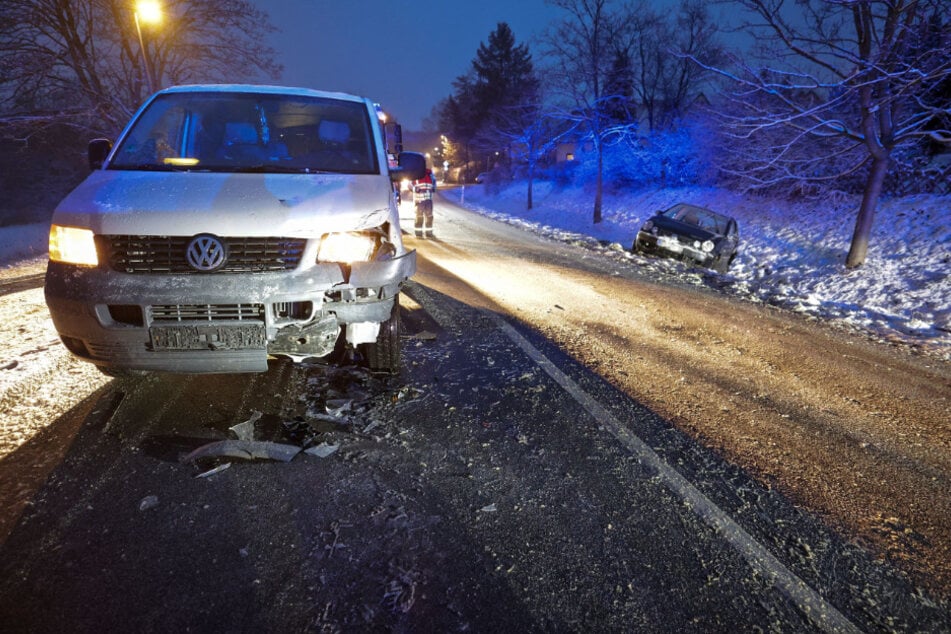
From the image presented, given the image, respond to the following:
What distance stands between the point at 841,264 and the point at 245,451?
12.3 m

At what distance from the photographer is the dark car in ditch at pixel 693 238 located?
10.5 metres

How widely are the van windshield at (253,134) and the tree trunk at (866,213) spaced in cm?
991

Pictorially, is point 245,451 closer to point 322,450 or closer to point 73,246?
point 322,450

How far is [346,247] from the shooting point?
291 centimetres

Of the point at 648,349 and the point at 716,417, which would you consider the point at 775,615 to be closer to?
the point at 716,417

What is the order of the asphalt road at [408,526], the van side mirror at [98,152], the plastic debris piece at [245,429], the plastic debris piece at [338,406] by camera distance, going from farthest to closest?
the van side mirror at [98,152], the plastic debris piece at [338,406], the plastic debris piece at [245,429], the asphalt road at [408,526]

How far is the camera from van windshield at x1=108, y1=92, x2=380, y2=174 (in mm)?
3566

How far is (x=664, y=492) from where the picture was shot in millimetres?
2512

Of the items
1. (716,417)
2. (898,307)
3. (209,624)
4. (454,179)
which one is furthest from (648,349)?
(454,179)

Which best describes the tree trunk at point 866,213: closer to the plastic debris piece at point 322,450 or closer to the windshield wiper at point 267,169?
the windshield wiper at point 267,169

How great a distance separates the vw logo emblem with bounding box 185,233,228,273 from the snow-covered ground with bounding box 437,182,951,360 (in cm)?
730

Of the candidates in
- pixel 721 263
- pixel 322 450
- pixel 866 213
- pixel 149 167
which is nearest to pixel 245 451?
pixel 322 450

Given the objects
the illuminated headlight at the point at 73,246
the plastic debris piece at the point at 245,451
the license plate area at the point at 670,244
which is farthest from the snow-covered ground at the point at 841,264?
the illuminated headlight at the point at 73,246

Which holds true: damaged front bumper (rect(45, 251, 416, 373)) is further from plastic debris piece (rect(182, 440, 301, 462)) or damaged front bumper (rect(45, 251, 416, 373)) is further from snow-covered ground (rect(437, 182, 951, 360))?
snow-covered ground (rect(437, 182, 951, 360))
